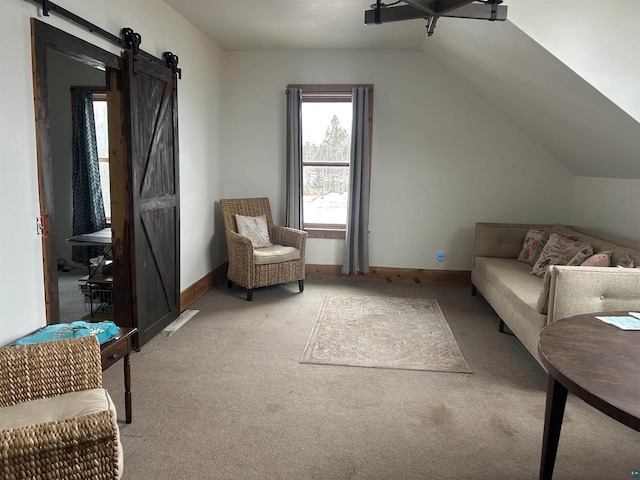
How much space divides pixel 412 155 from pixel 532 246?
164cm

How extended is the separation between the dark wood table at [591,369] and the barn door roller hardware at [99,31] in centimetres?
279

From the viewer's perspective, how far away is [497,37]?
326 cm

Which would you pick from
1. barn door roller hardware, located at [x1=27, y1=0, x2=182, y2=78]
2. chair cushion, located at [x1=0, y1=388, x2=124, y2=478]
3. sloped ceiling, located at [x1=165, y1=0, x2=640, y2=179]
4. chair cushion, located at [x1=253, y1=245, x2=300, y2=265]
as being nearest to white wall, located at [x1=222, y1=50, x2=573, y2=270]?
sloped ceiling, located at [x1=165, y1=0, x2=640, y2=179]

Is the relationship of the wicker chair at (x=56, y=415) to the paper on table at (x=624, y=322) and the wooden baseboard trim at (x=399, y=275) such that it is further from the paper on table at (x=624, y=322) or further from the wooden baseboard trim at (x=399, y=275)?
the wooden baseboard trim at (x=399, y=275)

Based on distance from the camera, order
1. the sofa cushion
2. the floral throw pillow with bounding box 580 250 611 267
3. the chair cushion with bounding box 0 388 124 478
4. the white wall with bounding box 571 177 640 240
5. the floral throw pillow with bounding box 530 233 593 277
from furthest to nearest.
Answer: the white wall with bounding box 571 177 640 240 → the floral throw pillow with bounding box 530 233 593 277 → the sofa cushion → the floral throw pillow with bounding box 580 250 611 267 → the chair cushion with bounding box 0 388 124 478

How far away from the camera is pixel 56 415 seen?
5.37ft

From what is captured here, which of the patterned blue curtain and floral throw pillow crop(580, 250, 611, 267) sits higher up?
the patterned blue curtain

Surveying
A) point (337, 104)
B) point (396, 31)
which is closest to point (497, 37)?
point (396, 31)

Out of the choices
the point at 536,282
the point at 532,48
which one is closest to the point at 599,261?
the point at 536,282

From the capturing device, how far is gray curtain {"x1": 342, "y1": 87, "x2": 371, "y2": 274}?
5047 millimetres

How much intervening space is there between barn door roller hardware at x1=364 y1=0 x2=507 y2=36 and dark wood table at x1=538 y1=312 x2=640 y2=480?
55.5 inches

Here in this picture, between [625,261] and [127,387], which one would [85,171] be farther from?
[625,261]

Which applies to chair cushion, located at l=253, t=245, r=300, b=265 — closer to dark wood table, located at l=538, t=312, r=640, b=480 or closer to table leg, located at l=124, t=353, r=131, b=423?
table leg, located at l=124, t=353, r=131, b=423

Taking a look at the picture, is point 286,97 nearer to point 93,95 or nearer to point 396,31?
point 396,31
